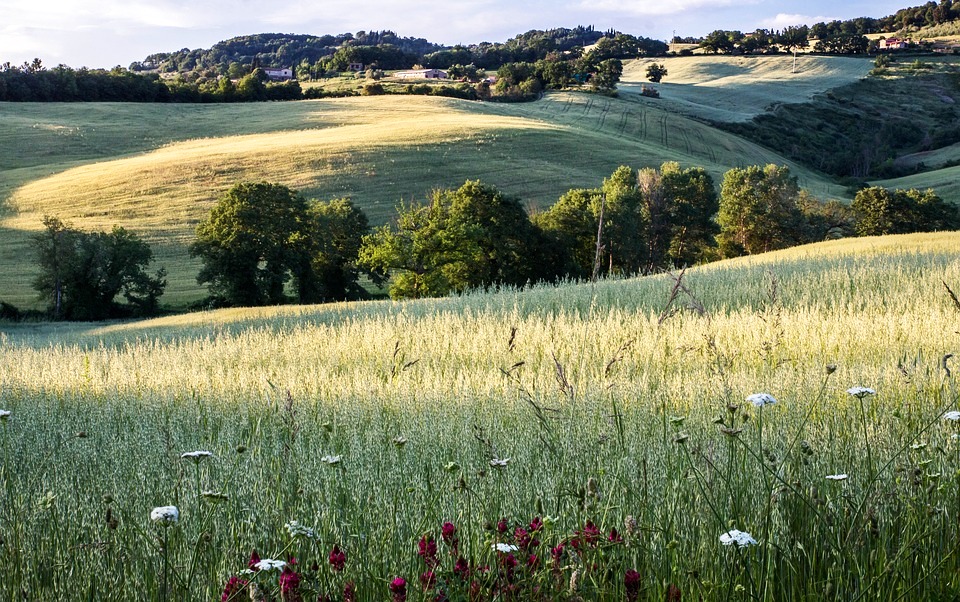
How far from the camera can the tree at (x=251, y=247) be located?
3862 centimetres

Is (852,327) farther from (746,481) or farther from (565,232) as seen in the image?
(565,232)

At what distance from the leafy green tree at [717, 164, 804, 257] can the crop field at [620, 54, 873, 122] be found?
40.4 metres

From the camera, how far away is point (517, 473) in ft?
14.2

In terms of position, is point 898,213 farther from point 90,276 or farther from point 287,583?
point 287,583

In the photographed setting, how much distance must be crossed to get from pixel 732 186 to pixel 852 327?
47096mm

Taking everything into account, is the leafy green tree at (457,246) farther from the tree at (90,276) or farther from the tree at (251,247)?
the tree at (90,276)

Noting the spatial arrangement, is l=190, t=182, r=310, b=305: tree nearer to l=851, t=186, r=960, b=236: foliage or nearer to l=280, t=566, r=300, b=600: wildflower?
l=851, t=186, r=960, b=236: foliage

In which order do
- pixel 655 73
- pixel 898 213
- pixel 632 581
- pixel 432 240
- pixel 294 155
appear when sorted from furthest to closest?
pixel 655 73, pixel 294 155, pixel 898 213, pixel 432 240, pixel 632 581

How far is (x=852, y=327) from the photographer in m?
9.23

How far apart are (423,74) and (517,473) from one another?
387 ft

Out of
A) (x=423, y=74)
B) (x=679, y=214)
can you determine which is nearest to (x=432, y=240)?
(x=679, y=214)

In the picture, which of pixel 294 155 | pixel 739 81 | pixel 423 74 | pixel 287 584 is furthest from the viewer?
pixel 423 74

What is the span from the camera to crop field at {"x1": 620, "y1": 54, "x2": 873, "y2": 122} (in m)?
99.8

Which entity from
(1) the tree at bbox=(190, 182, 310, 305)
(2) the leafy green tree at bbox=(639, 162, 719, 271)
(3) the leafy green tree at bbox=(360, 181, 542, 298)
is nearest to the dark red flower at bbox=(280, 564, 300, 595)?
(3) the leafy green tree at bbox=(360, 181, 542, 298)
